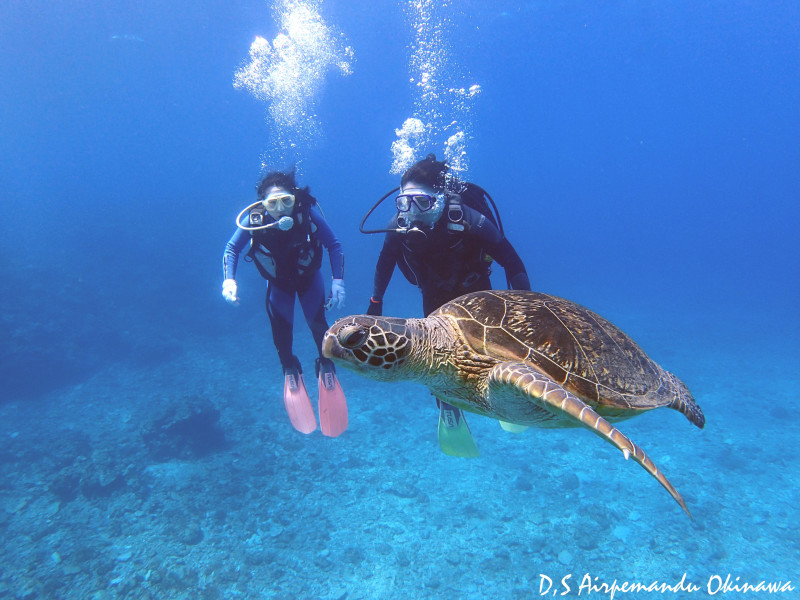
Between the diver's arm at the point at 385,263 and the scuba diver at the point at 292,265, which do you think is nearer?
the diver's arm at the point at 385,263

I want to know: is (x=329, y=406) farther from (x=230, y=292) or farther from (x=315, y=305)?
(x=230, y=292)

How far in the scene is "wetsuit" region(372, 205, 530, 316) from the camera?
395cm

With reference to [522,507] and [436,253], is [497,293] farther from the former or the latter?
[522,507]

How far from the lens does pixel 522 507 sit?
262 inches

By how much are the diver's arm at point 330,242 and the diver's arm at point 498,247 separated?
2.02 metres

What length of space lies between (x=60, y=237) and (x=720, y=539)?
36.1 metres

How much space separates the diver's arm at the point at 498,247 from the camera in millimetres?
3902

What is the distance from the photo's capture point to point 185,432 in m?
9.12

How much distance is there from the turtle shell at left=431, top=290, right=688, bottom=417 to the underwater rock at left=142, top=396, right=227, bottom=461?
329 inches

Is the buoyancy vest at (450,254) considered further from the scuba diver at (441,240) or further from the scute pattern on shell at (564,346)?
the scute pattern on shell at (564,346)

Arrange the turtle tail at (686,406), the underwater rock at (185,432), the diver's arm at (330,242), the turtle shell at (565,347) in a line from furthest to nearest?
the underwater rock at (185,432) < the diver's arm at (330,242) < the turtle tail at (686,406) < the turtle shell at (565,347)

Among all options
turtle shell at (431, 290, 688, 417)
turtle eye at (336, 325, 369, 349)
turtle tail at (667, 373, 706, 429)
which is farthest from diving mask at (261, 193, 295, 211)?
turtle tail at (667, 373, 706, 429)

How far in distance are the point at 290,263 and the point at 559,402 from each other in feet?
13.5

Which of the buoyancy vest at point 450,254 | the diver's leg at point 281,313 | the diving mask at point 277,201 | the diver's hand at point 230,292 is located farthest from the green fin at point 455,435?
the diving mask at point 277,201
